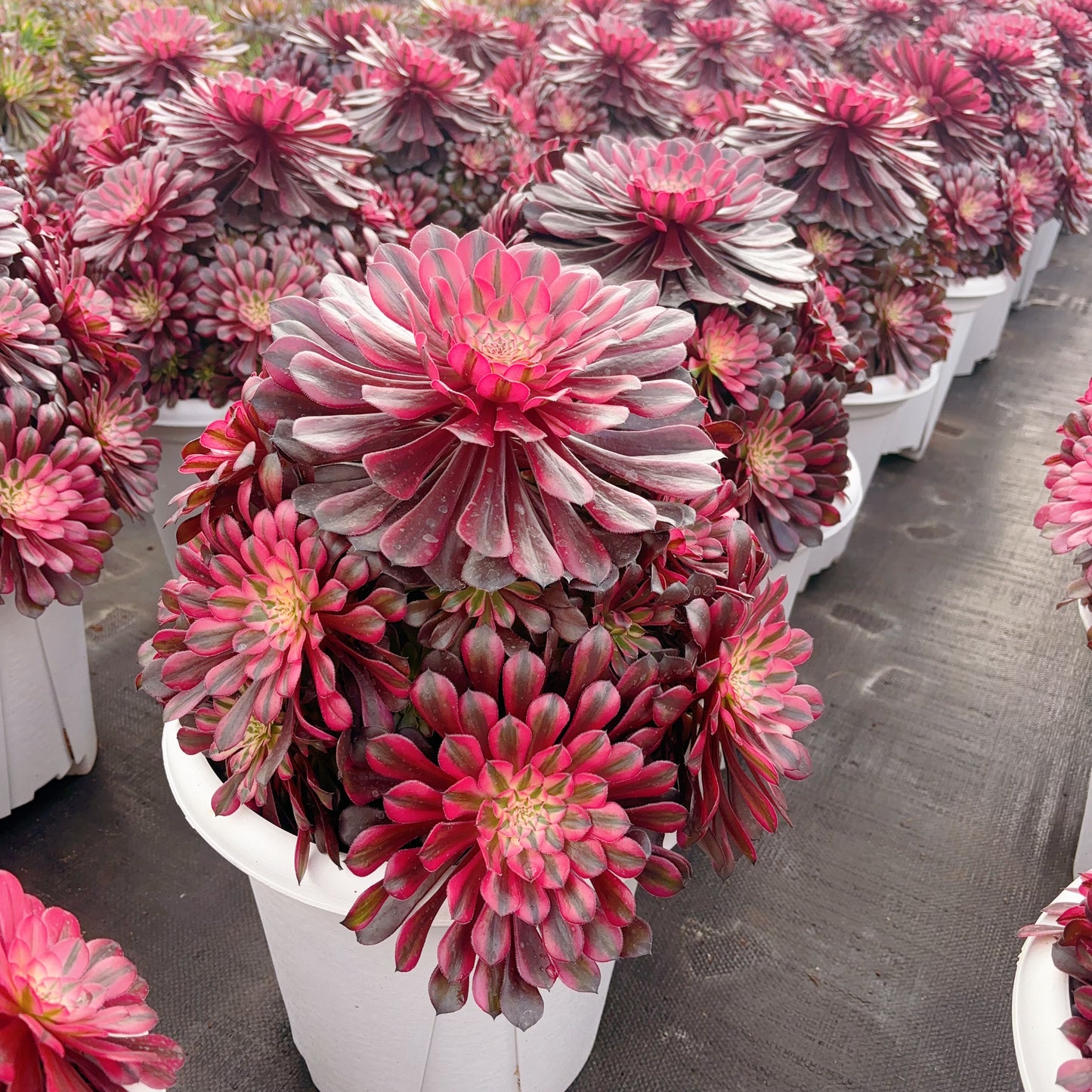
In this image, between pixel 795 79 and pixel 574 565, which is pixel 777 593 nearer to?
pixel 574 565

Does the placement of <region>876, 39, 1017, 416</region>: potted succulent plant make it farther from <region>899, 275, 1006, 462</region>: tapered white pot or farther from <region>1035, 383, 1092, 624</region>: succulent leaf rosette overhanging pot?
<region>1035, 383, 1092, 624</region>: succulent leaf rosette overhanging pot

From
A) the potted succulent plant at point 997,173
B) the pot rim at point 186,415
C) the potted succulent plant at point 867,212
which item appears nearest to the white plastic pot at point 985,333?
the potted succulent plant at point 997,173

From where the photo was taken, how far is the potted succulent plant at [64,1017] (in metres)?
0.68

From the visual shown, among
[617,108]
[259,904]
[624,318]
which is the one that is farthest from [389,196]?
[259,904]

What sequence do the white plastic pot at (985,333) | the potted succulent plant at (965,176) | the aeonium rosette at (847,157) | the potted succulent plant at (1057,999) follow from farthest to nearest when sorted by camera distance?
the white plastic pot at (985,333) → the potted succulent plant at (965,176) → the aeonium rosette at (847,157) → the potted succulent plant at (1057,999)

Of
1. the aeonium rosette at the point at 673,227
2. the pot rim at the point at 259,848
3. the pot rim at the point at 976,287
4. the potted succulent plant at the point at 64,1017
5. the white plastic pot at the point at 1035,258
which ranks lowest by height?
the white plastic pot at the point at 1035,258

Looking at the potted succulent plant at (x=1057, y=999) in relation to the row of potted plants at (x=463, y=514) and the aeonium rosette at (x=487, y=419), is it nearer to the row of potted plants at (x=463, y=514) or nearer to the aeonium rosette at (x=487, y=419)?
the row of potted plants at (x=463, y=514)

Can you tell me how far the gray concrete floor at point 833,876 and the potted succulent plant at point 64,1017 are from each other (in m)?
0.65

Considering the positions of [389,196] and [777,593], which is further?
[389,196]

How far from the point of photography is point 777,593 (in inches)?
38.3

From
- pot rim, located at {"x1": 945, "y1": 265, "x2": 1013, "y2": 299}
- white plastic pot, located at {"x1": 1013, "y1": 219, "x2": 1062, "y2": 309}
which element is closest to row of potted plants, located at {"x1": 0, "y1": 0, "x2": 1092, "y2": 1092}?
pot rim, located at {"x1": 945, "y1": 265, "x2": 1013, "y2": 299}

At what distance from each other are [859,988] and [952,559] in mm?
1333

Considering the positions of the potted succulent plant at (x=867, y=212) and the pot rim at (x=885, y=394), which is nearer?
the potted succulent plant at (x=867, y=212)

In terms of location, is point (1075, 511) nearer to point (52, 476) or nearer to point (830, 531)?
point (830, 531)
